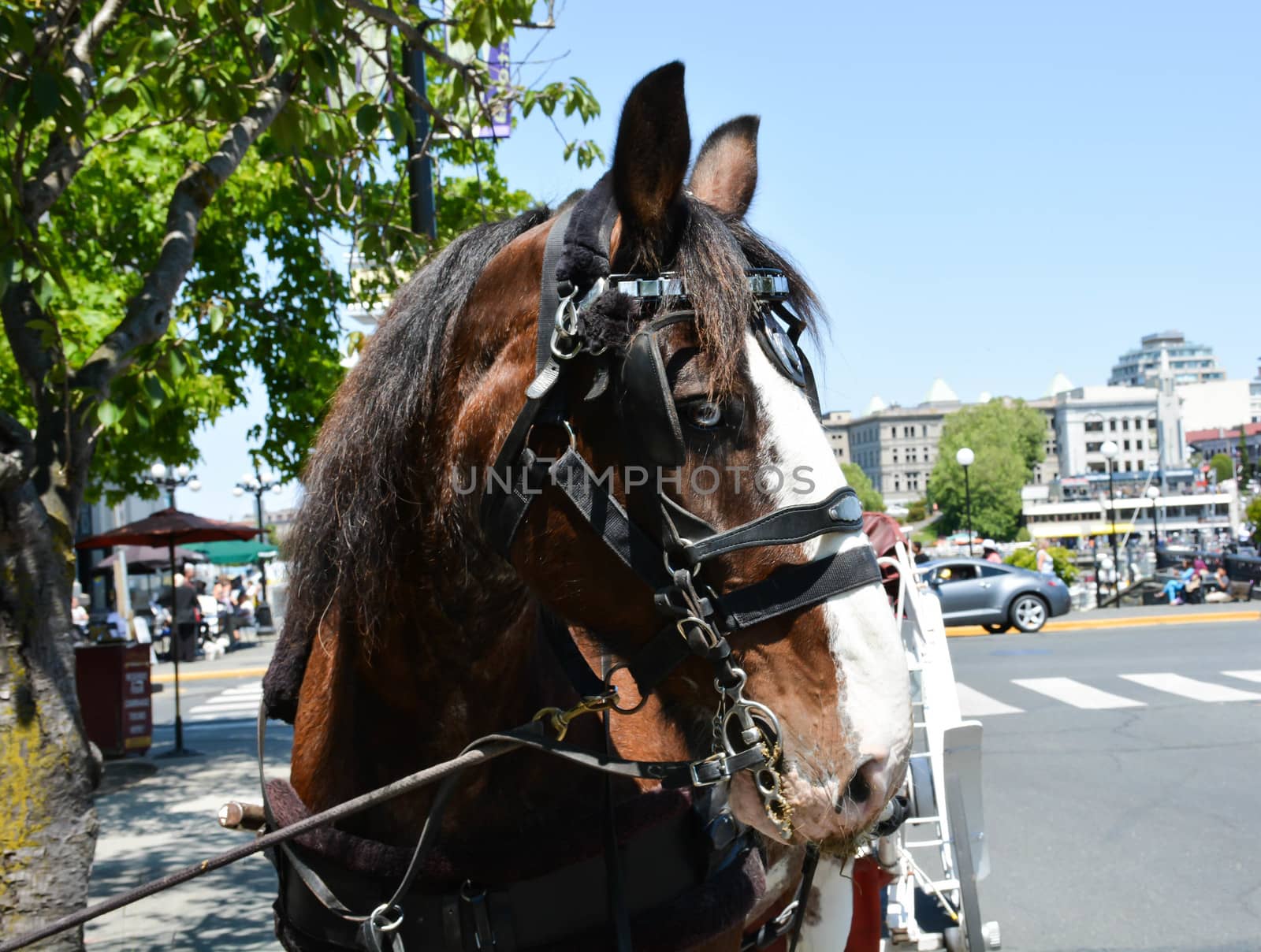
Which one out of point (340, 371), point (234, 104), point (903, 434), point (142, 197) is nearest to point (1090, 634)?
point (340, 371)

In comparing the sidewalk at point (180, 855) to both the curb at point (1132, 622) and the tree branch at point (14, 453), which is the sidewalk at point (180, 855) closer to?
the tree branch at point (14, 453)

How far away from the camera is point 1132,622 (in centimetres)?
2091

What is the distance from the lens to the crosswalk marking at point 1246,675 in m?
13.2

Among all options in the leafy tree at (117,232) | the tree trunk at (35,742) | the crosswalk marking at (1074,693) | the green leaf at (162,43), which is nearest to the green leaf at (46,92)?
the leafy tree at (117,232)

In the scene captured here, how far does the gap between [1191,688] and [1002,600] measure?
308 inches

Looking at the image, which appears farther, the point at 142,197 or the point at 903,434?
the point at 903,434

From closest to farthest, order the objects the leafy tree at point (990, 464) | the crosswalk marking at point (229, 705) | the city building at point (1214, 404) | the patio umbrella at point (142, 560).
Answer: the crosswalk marking at point (229, 705) < the patio umbrella at point (142, 560) < the leafy tree at point (990, 464) < the city building at point (1214, 404)

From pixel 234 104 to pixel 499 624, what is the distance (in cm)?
343

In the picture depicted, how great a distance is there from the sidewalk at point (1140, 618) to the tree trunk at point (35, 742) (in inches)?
747

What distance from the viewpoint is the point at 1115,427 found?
495ft

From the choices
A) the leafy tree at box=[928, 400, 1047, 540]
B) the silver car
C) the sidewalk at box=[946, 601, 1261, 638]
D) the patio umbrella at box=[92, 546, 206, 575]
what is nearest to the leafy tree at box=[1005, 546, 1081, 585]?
the sidewalk at box=[946, 601, 1261, 638]

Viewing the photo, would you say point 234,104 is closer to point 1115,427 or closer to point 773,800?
point 773,800

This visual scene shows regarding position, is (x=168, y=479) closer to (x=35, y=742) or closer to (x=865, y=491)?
(x=35, y=742)

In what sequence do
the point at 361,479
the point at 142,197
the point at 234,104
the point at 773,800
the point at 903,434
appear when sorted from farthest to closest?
the point at 903,434, the point at 142,197, the point at 234,104, the point at 361,479, the point at 773,800
